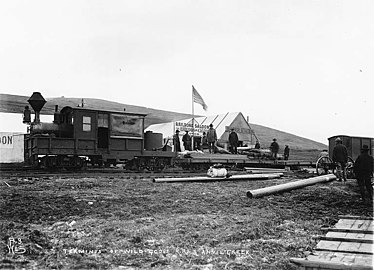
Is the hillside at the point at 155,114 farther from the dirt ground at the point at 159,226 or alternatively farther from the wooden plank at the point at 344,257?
the wooden plank at the point at 344,257

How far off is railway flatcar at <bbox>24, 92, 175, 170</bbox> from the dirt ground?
5649mm

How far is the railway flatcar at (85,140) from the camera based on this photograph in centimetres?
1445

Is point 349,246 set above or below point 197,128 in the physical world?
below

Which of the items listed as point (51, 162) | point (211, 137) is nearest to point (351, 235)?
point (51, 162)

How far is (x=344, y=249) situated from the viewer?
15.4 feet

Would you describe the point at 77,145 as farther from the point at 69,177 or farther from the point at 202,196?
the point at 202,196

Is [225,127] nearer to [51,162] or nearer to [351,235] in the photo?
[51,162]

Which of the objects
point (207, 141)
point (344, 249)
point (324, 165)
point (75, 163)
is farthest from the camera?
point (207, 141)

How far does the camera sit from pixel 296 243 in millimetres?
5207

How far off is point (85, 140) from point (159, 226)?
10.0 m

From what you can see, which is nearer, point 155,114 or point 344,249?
point 344,249

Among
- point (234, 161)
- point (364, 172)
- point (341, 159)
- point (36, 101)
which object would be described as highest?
point (36, 101)

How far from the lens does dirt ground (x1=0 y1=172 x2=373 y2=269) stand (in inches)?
175

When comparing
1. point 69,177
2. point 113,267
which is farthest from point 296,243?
point 69,177
